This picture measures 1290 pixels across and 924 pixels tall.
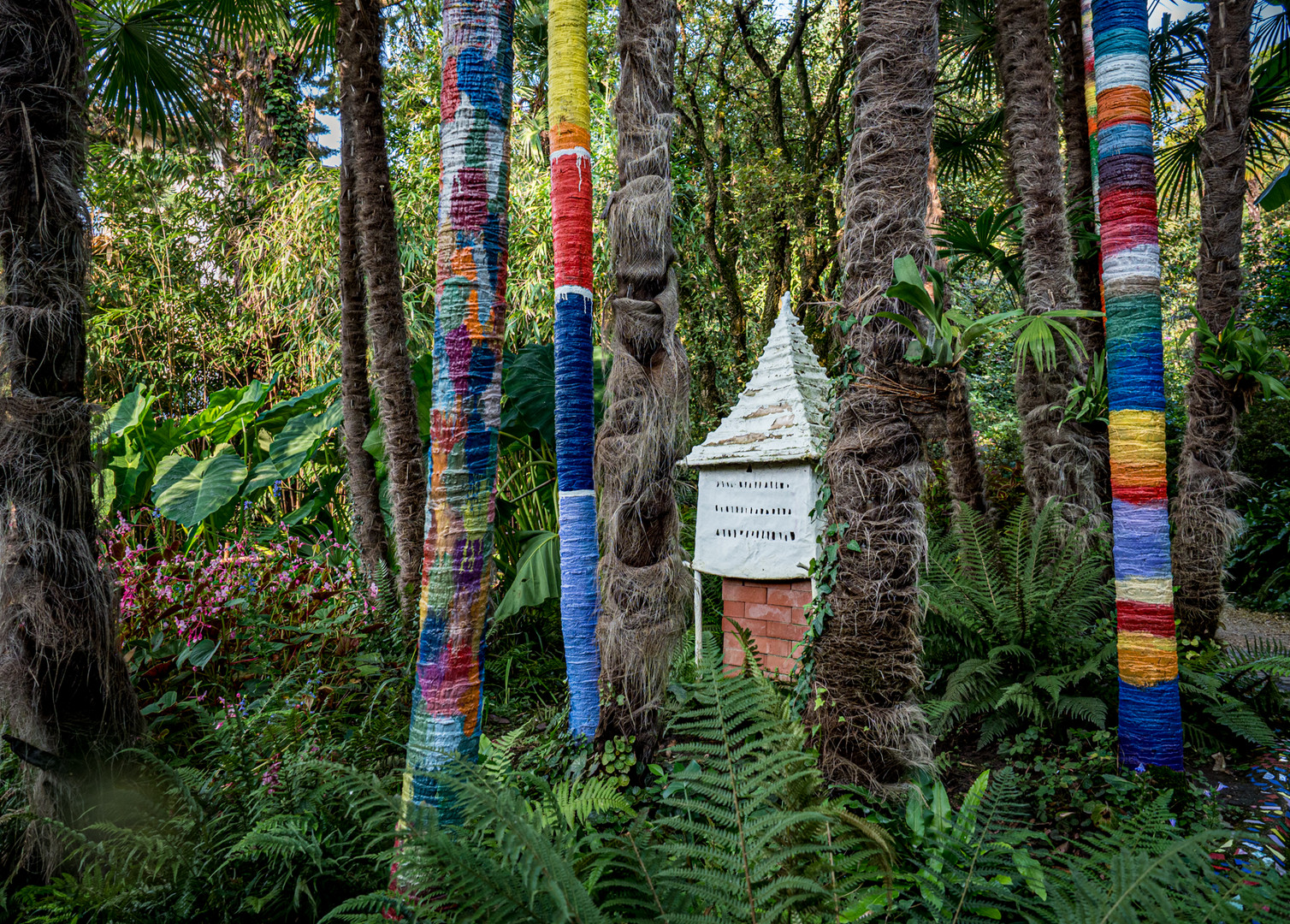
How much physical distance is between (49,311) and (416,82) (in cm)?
746

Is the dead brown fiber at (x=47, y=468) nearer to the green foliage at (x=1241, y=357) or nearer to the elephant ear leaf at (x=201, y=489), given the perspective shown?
the elephant ear leaf at (x=201, y=489)

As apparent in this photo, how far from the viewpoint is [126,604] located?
355 centimetres

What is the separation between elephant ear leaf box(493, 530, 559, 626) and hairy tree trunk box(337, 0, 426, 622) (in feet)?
1.66

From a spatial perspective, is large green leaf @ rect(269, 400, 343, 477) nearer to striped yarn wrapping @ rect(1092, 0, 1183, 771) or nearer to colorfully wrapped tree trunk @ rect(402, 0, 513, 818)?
colorfully wrapped tree trunk @ rect(402, 0, 513, 818)

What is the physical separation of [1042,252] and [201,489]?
5.60 metres

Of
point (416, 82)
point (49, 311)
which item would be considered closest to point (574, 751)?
point (49, 311)

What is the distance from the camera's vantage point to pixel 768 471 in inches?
151

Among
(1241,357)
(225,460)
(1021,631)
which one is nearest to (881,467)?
(1021,631)

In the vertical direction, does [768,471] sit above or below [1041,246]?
below

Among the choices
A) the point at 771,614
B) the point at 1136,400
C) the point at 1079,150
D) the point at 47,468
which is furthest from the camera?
the point at 1079,150

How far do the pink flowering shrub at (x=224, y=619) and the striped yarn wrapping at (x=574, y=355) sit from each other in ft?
4.88

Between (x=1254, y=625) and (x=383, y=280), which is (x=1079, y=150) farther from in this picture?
(x=383, y=280)

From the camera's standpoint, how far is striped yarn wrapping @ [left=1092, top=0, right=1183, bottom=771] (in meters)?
2.50

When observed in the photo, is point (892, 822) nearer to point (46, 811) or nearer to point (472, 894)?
point (472, 894)
